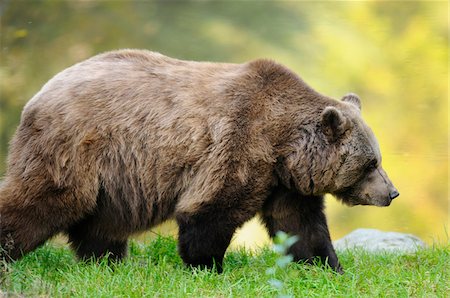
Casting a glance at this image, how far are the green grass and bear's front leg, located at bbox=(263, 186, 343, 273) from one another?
0.18 meters

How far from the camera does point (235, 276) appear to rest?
21.1 feet

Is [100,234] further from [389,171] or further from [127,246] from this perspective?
[389,171]

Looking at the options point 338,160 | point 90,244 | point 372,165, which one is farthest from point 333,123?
point 90,244

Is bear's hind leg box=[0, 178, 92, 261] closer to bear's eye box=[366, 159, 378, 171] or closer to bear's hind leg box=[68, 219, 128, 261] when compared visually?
bear's hind leg box=[68, 219, 128, 261]

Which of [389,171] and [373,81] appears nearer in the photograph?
[389,171]

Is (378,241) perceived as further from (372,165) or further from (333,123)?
(333,123)

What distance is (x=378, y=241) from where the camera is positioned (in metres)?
8.70

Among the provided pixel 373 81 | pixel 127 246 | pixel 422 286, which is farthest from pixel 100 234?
pixel 373 81

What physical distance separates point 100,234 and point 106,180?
0.58m

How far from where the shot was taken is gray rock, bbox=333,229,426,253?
27.5ft

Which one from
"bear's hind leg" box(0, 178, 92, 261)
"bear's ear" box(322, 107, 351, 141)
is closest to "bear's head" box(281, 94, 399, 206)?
"bear's ear" box(322, 107, 351, 141)

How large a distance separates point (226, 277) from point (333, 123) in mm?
A: 1521

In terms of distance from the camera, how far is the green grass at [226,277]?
5.84 metres

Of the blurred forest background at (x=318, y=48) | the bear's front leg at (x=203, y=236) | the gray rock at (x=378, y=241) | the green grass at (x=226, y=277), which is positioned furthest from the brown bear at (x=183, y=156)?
the blurred forest background at (x=318, y=48)
